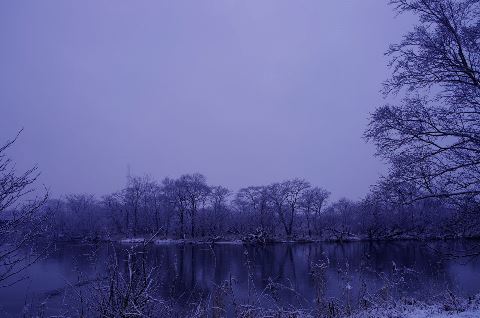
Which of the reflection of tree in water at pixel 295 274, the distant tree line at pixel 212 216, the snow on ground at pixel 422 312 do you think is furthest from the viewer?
the distant tree line at pixel 212 216

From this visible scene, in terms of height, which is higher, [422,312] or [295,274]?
[422,312]

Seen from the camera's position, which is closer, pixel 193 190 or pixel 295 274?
pixel 295 274

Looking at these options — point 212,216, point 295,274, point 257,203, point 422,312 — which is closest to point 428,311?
point 422,312

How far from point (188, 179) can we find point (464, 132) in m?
76.6

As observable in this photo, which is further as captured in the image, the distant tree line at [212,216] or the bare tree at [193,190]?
the bare tree at [193,190]

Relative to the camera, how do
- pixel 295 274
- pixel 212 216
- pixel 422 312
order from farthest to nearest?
pixel 212 216 < pixel 295 274 < pixel 422 312

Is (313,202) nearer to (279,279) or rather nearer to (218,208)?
(218,208)

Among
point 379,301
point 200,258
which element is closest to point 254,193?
point 200,258

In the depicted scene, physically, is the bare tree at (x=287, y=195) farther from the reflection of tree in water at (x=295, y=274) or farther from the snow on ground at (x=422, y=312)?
the snow on ground at (x=422, y=312)

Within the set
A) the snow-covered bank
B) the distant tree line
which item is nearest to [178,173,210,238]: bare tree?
the distant tree line

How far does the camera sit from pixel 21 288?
21.0 metres

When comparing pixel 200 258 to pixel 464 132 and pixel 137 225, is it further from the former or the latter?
pixel 137 225

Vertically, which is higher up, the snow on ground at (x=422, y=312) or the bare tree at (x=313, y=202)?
the bare tree at (x=313, y=202)

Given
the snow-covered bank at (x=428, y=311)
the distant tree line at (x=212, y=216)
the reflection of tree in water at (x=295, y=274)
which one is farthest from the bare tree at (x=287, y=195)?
the snow-covered bank at (x=428, y=311)
